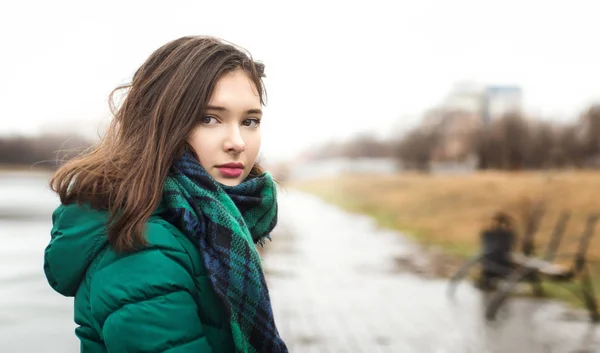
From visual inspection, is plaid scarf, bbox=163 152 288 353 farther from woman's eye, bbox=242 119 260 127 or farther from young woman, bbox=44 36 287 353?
woman's eye, bbox=242 119 260 127

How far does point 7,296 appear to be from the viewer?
1031 cm

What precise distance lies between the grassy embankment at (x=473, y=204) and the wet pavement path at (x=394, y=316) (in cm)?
143

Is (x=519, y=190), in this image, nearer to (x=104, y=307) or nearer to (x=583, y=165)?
(x=583, y=165)

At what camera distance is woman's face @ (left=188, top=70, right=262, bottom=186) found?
1.71 metres

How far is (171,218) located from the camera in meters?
1.63

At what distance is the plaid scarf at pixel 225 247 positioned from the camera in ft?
5.23

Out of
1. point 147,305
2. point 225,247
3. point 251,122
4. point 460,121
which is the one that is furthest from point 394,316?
point 460,121

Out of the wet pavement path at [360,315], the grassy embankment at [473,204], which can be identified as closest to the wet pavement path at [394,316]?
the wet pavement path at [360,315]

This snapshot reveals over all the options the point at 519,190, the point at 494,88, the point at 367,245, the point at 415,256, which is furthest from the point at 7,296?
the point at 494,88

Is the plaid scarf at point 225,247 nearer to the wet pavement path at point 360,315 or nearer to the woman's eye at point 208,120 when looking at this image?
the woman's eye at point 208,120

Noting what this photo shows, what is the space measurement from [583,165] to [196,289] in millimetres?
23526

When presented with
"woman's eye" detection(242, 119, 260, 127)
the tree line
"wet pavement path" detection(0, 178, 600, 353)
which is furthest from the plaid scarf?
the tree line

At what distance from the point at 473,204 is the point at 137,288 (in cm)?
2468

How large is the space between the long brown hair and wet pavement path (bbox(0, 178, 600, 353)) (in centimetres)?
238
